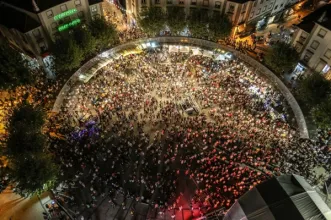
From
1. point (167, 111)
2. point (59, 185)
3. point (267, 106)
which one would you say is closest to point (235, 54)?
point (267, 106)

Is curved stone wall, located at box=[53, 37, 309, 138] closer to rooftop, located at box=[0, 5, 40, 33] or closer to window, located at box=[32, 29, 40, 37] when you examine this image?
window, located at box=[32, 29, 40, 37]

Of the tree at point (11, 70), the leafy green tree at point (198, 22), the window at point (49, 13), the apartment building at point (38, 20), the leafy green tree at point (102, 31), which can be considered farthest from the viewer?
the leafy green tree at point (198, 22)

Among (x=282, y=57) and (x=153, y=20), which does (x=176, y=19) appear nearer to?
(x=153, y=20)

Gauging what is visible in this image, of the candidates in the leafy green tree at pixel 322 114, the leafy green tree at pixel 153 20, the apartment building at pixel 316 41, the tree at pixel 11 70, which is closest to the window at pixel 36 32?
the tree at pixel 11 70

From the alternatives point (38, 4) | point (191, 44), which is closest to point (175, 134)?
point (191, 44)

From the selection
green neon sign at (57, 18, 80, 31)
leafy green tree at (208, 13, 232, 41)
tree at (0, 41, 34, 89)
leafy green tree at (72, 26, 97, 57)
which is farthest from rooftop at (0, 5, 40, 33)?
leafy green tree at (208, 13, 232, 41)

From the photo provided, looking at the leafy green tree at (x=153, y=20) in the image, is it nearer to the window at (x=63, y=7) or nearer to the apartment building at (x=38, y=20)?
the apartment building at (x=38, y=20)
